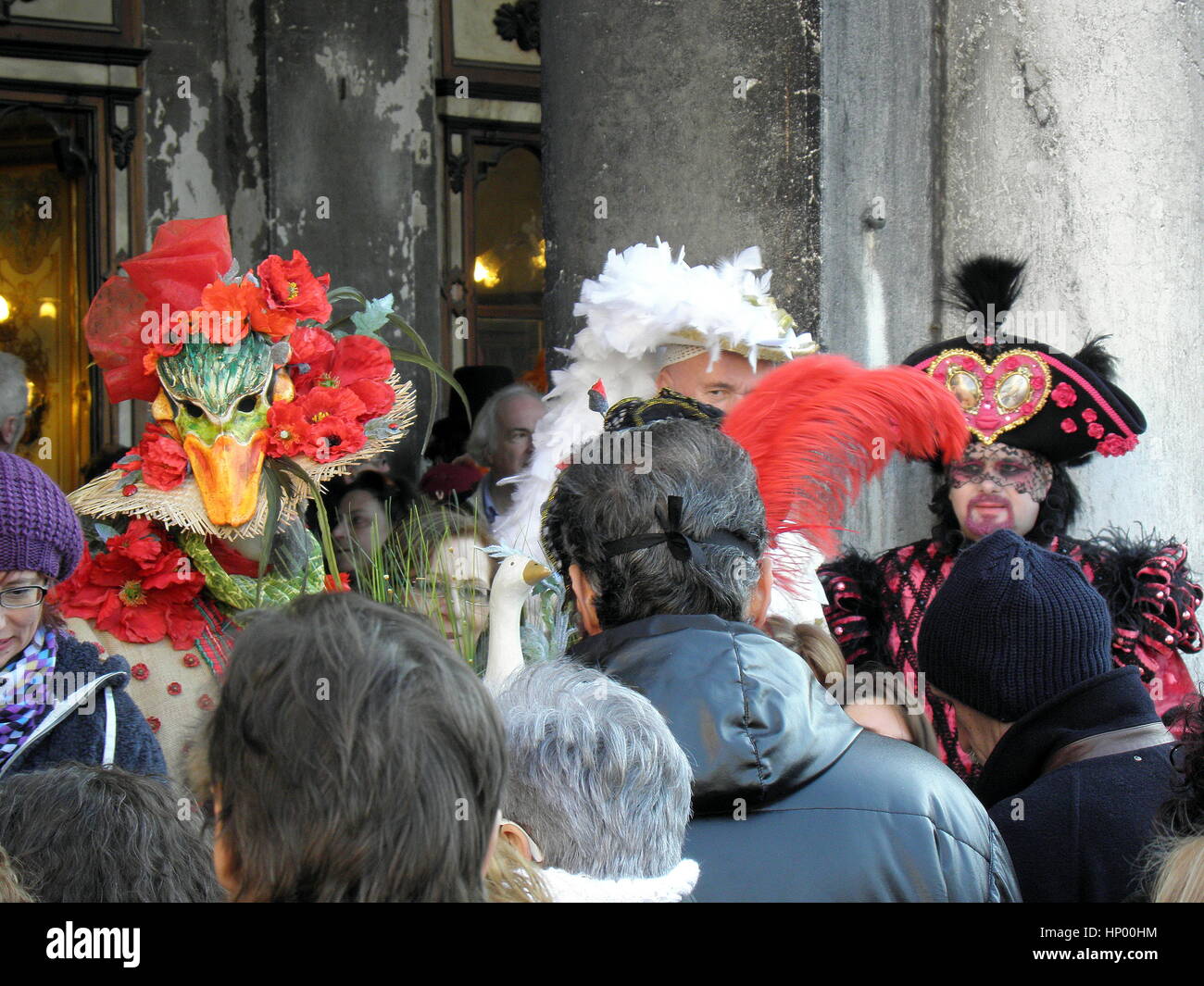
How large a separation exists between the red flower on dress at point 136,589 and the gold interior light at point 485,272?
15.5 feet

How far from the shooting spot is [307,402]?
278cm

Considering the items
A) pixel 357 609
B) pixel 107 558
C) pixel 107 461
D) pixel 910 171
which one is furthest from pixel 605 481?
pixel 107 461

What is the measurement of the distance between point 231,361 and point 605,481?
3.32 feet

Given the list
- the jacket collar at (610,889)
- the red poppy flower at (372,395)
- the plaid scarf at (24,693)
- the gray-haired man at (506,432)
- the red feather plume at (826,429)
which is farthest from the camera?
the gray-haired man at (506,432)

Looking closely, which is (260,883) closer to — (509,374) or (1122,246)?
(1122,246)

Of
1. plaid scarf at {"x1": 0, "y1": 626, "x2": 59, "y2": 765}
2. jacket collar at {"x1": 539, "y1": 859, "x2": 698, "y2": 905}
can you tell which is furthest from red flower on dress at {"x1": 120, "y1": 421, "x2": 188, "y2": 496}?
jacket collar at {"x1": 539, "y1": 859, "x2": 698, "y2": 905}

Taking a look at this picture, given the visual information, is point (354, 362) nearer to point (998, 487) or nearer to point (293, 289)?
point (293, 289)

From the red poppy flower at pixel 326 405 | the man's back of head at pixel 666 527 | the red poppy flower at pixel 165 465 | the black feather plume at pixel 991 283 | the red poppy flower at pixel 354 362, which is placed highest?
the black feather plume at pixel 991 283

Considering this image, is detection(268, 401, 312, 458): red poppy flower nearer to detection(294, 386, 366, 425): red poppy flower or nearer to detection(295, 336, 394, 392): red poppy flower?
detection(294, 386, 366, 425): red poppy flower

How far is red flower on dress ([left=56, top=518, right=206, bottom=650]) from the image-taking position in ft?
8.86

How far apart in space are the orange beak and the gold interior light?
472cm

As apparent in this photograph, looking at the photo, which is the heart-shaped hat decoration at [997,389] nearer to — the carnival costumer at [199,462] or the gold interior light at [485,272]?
the carnival costumer at [199,462]

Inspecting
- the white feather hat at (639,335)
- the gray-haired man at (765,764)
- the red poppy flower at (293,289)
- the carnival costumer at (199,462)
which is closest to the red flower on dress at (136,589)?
the carnival costumer at (199,462)

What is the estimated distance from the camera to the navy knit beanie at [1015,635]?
2.12 metres
